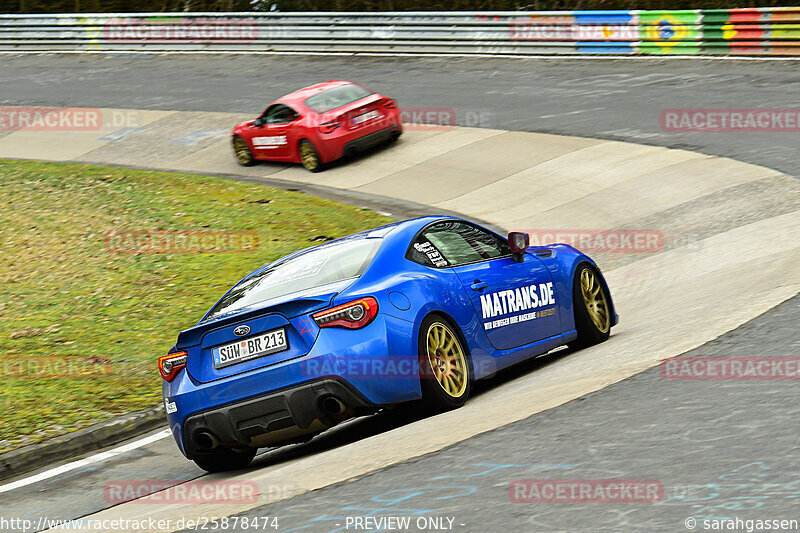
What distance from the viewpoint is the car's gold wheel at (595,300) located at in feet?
30.3

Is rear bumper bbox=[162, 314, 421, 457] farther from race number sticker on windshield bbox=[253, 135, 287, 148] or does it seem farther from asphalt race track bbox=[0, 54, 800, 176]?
race number sticker on windshield bbox=[253, 135, 287, 148]

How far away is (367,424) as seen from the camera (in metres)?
7.96

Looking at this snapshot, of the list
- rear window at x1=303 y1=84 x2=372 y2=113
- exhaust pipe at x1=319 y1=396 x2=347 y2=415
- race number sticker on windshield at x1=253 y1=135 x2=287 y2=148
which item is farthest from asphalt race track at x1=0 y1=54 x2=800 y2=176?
exhaust pipe at x1=319 y1=396 x2=347 y2=415

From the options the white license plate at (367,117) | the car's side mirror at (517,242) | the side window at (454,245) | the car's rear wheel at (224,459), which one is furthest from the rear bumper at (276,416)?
the white license plate at (367,117)

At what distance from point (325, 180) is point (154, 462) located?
13.2 m

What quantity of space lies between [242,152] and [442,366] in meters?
16.2

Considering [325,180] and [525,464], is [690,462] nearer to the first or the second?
[525,464]

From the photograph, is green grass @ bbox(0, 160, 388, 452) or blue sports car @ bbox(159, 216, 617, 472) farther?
green grass @ bbox(0, 160, 388, 452)

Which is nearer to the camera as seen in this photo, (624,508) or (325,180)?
(624,508)

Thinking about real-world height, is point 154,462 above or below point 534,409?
below

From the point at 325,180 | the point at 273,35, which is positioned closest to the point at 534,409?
the point at 325,180

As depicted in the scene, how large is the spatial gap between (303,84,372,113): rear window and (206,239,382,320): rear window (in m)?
13.8

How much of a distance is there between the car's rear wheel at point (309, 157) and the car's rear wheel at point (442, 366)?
14.3 m

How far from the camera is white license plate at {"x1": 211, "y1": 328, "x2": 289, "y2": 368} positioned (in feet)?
22.7
